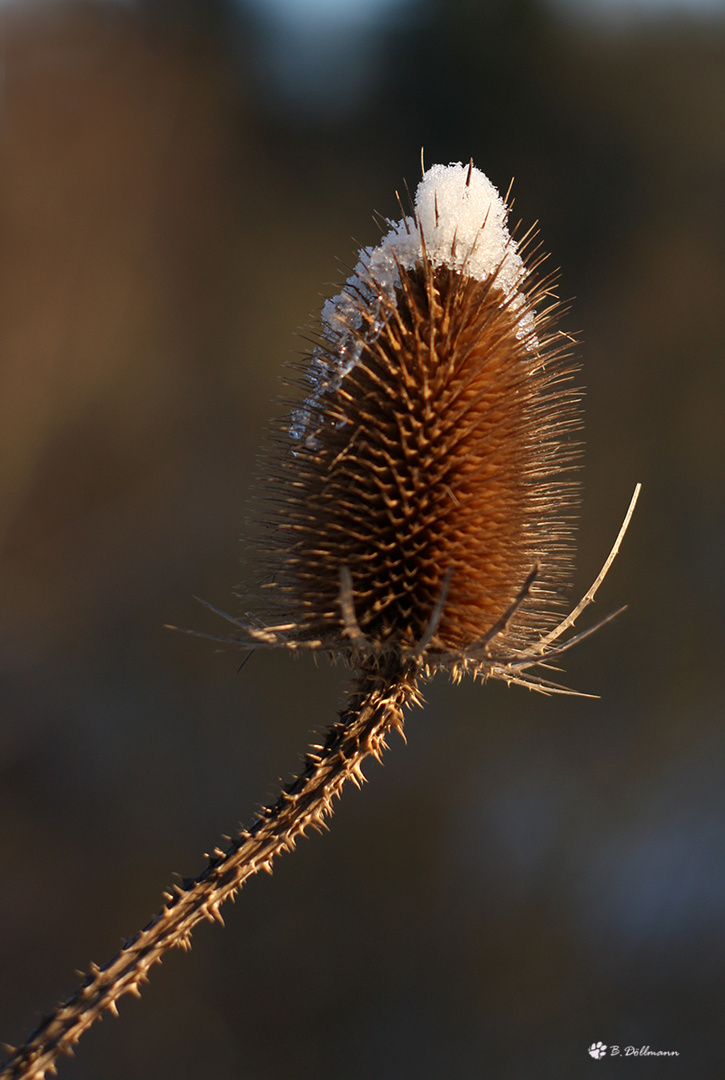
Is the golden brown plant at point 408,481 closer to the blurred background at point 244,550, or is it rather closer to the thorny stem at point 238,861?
the thorny stem at point 238,861

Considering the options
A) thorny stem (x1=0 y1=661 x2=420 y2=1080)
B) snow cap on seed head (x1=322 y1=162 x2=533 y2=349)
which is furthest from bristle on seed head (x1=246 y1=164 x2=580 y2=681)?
thorny stem (x1=0 y1=661 x2=420 y2=1080)

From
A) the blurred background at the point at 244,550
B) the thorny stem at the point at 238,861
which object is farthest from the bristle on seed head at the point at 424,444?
the blurred background at the point at 244,550

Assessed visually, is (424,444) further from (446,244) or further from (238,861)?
(238,861)

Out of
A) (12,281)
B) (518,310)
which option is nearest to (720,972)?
(518,310)

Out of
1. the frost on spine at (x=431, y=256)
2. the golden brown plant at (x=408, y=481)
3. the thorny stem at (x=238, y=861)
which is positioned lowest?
the thorny stem at (x=238, y=861)

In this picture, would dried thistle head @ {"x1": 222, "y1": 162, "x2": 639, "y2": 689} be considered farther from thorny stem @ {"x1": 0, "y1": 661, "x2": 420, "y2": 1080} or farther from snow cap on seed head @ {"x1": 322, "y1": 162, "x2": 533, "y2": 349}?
thorny stem @ {"x1": 0, "y1": 661, "x2": 420, "y2": 1080}
